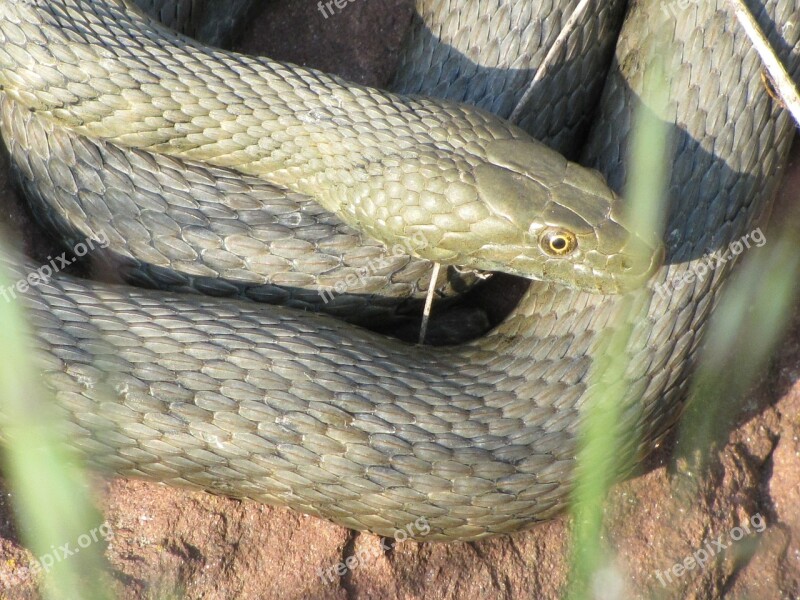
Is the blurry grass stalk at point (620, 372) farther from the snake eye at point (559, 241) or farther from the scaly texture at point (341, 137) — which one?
the snake eye at point (559, 241)

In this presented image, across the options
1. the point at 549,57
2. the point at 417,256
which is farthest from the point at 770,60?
the point at 417,256

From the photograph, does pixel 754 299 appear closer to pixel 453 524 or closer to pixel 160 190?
pixel 453 524

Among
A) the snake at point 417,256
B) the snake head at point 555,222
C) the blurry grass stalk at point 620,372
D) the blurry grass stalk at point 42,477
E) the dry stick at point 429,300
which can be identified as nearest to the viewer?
the blurry grass stalk at point 42,477

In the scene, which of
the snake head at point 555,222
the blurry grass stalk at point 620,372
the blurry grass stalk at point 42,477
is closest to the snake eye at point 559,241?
the snake head at point 555,222

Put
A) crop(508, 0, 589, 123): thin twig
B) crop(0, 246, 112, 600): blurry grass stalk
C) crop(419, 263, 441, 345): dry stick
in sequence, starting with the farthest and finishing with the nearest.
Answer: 1. crop(508, 0, 589, 123): thin twig
2. crop(419, 263, 441, 345): dry stick
3. crop(0, 246, 112, 600): blurry grass stalk

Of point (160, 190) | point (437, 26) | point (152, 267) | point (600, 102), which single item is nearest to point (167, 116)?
point (160, 190)

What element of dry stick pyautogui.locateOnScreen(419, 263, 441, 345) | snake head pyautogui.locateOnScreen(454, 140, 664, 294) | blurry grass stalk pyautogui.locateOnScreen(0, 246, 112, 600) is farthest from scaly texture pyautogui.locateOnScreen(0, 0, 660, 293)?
blurry grass stalk pyautogui.locateOnScreen(0, 246, 112, 600)

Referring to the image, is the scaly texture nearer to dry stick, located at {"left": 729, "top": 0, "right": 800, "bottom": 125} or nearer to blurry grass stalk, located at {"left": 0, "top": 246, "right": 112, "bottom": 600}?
dry stick, located at {"left": 729, "top": 0, "right": 800, "bottom": 125}
